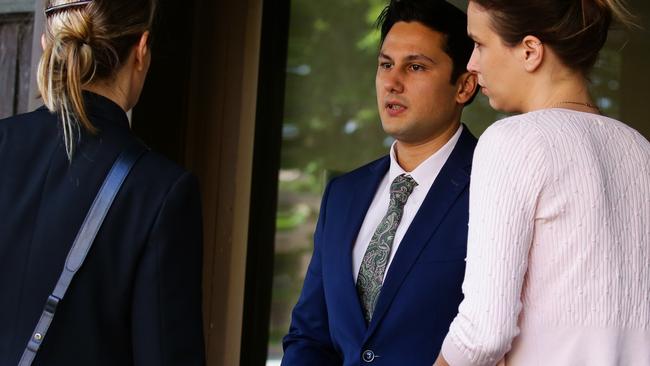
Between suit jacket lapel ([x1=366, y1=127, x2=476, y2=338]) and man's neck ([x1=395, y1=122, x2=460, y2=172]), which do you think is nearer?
suit jacket lapel ([x1=366, y1=127, x2=476, y2=338])

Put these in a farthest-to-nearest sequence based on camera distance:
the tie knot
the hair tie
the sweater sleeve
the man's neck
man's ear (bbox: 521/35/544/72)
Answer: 1. the man's neck
2. the tie knot
3. the hair tie
4. man's ear (bbox: 521/35/544/72)
5. the sweater sleeve

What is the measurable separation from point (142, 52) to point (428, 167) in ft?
3.27

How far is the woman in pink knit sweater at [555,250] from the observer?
183cm

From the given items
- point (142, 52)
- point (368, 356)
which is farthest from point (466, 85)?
point (142, 52)

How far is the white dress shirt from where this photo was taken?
2.76 meters

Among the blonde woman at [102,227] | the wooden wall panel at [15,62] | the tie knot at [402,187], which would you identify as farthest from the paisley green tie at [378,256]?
the wooden wall panel at [15,62]

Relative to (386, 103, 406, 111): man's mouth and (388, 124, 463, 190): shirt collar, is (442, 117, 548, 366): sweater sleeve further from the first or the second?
(386, 103, 406, 111): man's mouth

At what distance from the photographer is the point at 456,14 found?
10.0ft

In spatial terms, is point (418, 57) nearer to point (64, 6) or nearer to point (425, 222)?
point (425, 222)

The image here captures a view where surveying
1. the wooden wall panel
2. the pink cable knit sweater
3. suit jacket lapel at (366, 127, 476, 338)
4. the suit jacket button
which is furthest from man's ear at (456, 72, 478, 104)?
the wooden wall panel

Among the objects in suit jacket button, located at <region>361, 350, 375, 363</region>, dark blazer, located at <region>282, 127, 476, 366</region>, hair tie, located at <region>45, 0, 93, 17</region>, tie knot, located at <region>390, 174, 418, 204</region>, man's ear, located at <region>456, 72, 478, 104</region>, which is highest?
hair tie, located at <region>45, 0, 93, 17</region>

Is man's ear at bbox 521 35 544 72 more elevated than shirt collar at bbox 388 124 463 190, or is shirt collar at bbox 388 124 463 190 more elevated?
man's ear at bbox 521 35 544 72

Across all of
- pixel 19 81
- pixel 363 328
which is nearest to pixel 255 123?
pixel 19 81

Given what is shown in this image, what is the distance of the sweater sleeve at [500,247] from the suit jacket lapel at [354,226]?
80 cm
